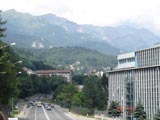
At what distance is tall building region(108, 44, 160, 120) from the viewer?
87.9m

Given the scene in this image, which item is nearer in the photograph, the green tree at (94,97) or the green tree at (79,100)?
the green tree at (94,97)

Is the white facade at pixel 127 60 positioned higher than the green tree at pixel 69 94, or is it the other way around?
the white facade at pixel 127 60

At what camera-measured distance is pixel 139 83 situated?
97000 millimetres

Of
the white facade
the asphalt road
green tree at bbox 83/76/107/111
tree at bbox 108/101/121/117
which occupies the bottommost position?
the asphalt road

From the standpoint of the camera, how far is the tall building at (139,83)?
87875 mm

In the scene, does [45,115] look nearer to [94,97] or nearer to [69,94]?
[94,97]

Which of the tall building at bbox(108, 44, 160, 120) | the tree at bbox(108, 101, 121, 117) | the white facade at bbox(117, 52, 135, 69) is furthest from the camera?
the white facade at bbox(117, 52, 135, 69)

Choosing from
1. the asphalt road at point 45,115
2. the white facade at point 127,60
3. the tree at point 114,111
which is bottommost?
the asphalt road at point 45,115

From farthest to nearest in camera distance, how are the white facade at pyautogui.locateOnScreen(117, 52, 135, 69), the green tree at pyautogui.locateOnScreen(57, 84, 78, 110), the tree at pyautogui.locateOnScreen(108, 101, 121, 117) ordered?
the green tree at pyautogui.locateOnScreen(57, 84, 78, 110) → the white facade at pyautogui.locateOnScreen(117, 52, 135, 69) → the tree at pyautogui.locateOnScreen(108, 101, 121, 117)

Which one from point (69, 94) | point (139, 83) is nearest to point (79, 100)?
point (69, 94)

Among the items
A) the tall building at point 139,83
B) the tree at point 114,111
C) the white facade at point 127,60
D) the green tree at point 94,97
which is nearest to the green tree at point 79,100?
the green tree at point 94,97

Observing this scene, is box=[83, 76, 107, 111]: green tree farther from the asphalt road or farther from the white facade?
the asphalt road

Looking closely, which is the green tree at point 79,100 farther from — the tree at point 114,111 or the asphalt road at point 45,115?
the tree at point 114,111

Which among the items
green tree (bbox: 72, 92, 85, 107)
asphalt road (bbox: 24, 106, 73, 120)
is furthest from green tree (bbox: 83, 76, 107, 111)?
asphalt road (bbox: 24, 106, 73, 120)
